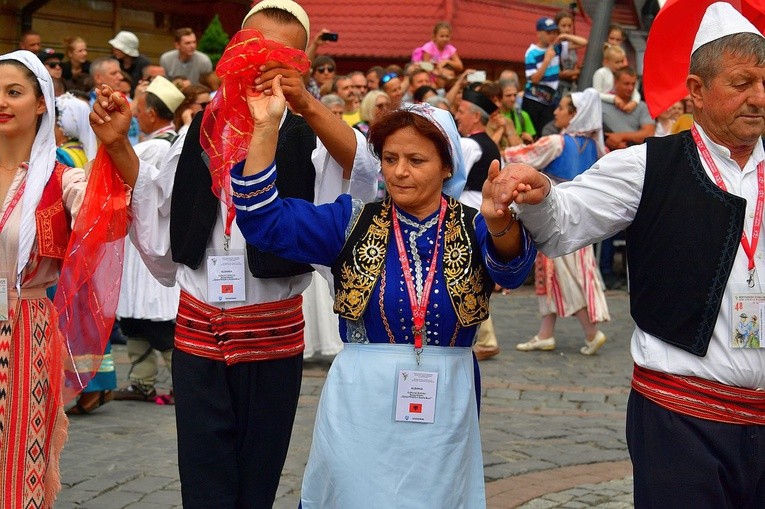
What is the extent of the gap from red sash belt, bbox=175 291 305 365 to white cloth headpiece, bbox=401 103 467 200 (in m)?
0.77

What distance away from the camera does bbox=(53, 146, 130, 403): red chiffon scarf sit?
4.20 metres

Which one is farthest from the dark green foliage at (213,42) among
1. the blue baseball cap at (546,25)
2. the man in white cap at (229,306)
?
the man in white cap at (229,306)

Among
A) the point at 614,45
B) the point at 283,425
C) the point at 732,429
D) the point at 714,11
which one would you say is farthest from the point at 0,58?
the point at 614,45

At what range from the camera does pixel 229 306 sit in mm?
4117

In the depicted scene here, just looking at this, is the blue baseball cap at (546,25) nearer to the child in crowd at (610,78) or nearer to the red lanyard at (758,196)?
the child in crowd at (610,78)

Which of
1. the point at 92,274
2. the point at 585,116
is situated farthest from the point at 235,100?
the point at 585,116

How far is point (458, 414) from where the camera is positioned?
3.59m

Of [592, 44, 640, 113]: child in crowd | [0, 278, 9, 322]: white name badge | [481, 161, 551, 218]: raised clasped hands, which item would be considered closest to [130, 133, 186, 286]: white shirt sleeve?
[0, 278, 9, 322]: white name badge

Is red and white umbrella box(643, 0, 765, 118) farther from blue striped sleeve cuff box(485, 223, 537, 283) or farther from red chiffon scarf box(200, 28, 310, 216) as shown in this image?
red chiffon scarf box(200, 28, 310, 216)

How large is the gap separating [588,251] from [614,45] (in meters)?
5.39

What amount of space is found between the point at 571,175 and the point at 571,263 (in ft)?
2.39

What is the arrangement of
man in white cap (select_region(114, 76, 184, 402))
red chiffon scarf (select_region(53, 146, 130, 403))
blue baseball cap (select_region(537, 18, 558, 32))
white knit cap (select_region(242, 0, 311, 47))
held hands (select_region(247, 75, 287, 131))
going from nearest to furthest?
held hands (select_region(247, 75, 287, 131)) < white knit cap (select_region(242, 0, 311, 47)) < red chiffon scarf (select_region(53, 146, 130, 403)) < man in white cap (select_region(114, 76, 184, 402)) < blue baseball cap (select_region(537, 18, 558, 32))

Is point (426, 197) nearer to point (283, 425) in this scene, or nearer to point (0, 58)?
point (283, 425)

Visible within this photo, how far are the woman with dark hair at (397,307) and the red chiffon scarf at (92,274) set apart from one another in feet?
2.82
